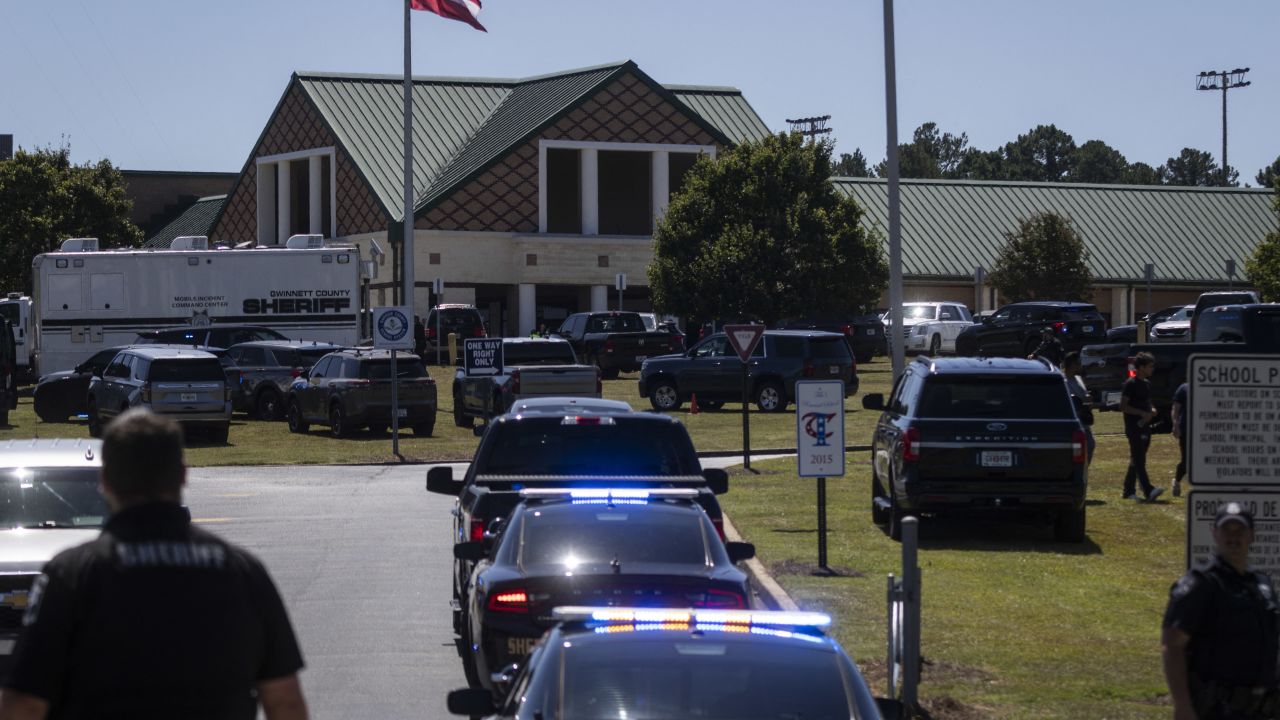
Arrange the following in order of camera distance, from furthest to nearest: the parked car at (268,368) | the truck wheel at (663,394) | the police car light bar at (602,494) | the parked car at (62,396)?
the truck wheel at (663,394) → the parked car at (268,368) → the parked car at (62,396) → the police car light bar at (602,494)

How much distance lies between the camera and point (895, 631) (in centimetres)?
973

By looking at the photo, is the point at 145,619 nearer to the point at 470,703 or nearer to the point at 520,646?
the point at 470,703

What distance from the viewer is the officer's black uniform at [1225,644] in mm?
6535

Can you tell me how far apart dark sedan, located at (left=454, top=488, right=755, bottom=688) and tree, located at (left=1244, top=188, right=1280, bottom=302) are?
51538mm

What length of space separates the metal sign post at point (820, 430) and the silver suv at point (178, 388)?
745 inches

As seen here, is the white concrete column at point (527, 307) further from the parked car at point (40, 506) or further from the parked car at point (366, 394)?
the parked car at point (40, 506)

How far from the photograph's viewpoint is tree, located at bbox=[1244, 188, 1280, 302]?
57938mm

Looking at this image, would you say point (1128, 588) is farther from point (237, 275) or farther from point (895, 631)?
point (237, 275)

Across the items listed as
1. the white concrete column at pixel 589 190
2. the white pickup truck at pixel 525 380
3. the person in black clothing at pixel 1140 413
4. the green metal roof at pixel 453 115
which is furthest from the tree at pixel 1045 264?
the person in black clothing at pixel 1140 413

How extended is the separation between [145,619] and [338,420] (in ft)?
98.5

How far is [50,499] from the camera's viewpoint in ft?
39.8

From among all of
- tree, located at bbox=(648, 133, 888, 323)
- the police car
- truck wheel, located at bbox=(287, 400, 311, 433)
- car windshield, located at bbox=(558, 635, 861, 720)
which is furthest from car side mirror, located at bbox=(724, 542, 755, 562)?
tree, located at bbox=(648, 133, 888, 323)

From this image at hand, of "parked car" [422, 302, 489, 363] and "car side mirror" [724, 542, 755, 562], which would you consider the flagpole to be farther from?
"car side mirror" [724, 542, 755, 562]

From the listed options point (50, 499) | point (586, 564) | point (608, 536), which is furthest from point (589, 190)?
point (586, 564)
